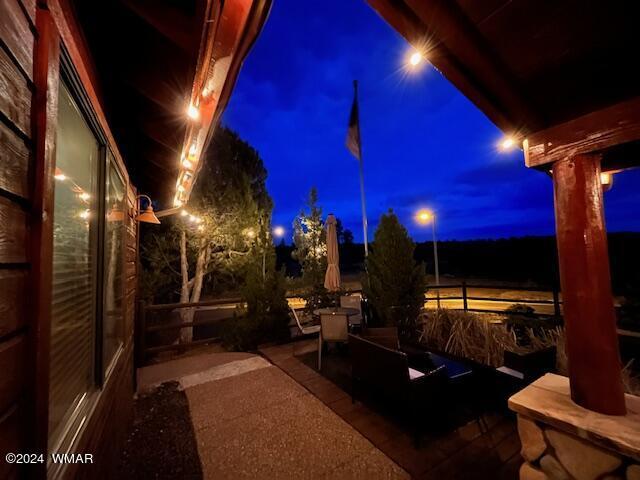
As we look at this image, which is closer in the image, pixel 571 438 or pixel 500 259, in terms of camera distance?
pixel 571 438

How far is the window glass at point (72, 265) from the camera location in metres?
1.21

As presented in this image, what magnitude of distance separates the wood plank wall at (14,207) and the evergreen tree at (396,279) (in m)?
4.89

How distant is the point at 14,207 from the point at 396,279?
5082 millimetres

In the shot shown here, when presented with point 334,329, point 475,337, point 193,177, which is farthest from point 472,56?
point 475,337

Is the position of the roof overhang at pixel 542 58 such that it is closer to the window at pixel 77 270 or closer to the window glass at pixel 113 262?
the window at pixel 77 270

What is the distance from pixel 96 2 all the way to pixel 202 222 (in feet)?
24.0

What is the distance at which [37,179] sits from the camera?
2.74 ft

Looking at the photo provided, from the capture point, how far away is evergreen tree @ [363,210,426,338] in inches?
199

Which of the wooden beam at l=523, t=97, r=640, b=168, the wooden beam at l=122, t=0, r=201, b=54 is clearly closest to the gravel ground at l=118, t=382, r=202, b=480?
the wooden beam at l=122, t=0, r=201, b=54

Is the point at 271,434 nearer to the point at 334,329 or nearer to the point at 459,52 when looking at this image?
the point at 334,329

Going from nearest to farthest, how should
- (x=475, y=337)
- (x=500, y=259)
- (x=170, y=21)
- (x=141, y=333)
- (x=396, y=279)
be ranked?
(x=170, y=21), (x=475, y=337), (x=141, y=333), (x=396, y=279), (x=500, y=259)

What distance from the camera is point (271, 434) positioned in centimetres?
271

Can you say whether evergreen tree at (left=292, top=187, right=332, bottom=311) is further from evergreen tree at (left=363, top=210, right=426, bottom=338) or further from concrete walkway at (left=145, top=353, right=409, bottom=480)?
concrete walkway at (left=145, top=353, right=409, bottom=480)

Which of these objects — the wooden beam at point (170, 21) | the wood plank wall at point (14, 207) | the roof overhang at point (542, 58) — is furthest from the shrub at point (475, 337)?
the wooden beam at point (170, 21)
